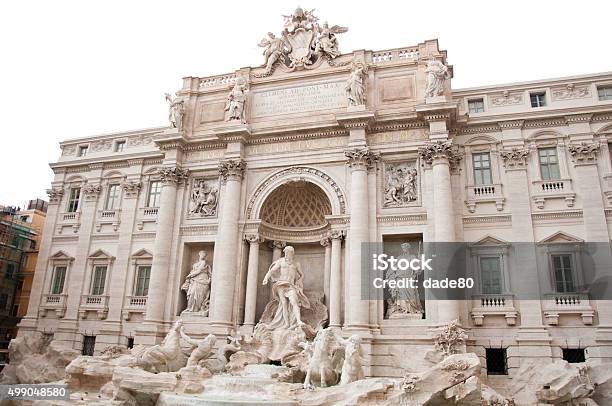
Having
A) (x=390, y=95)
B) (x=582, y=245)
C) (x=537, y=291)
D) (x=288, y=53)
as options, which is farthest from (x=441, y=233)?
(x=288, y=53)

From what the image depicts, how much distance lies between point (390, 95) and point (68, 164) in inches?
716

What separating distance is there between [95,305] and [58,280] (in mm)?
3279

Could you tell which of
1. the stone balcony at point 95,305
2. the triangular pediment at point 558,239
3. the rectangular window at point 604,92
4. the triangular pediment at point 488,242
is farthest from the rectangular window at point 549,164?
the stone balcony at point 95,305

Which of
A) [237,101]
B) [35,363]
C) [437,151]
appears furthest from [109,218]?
[437,151]

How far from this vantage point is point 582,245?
17.8 meters

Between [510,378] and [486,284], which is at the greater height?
[486,284]

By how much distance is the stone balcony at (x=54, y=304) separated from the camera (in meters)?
23.9

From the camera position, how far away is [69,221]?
25.6 metres

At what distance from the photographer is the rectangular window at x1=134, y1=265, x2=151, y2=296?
22.8m

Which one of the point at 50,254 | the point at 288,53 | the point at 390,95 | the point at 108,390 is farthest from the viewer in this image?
the point at 50,254

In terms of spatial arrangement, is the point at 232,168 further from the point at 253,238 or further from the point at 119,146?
the point at 119,146

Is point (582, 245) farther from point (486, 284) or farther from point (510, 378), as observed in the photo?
point (510, 378)

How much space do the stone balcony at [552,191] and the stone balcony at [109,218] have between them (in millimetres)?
19647

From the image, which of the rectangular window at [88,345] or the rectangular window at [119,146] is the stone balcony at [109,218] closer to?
the rectangular window at [119,146]
